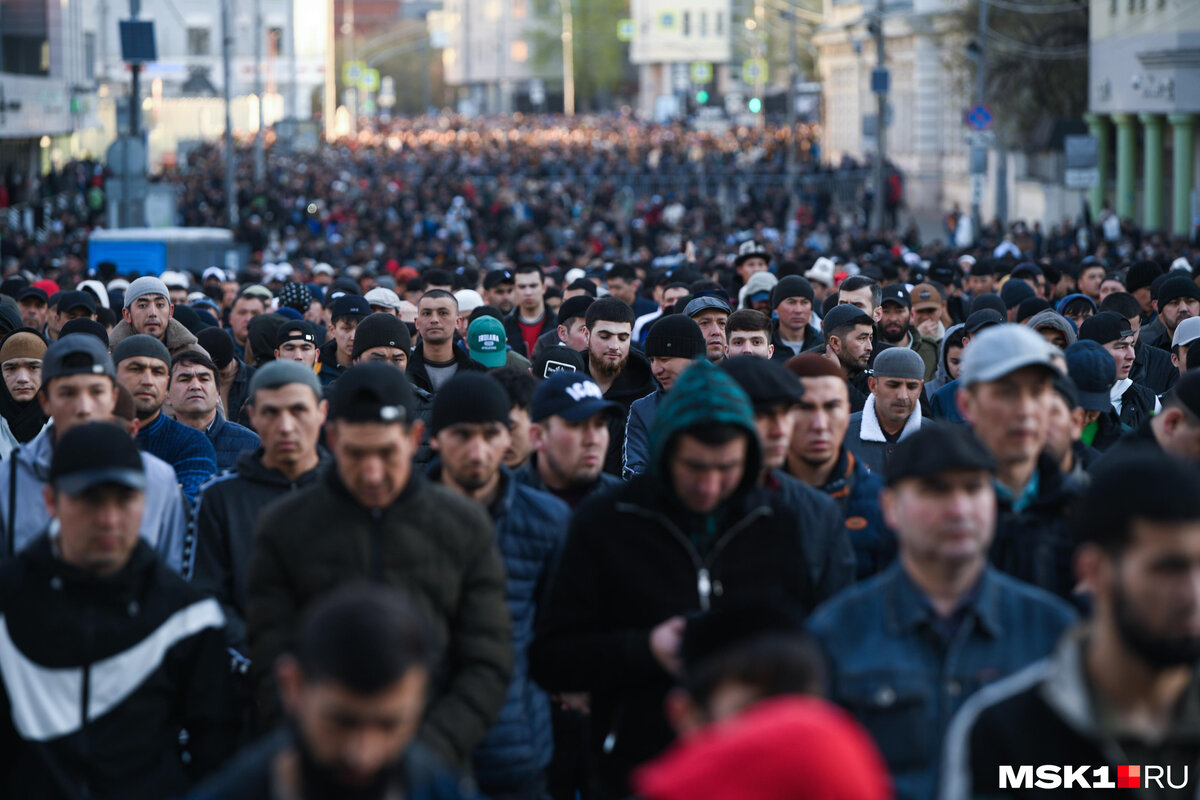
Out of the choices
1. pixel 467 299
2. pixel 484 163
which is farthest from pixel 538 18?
pixel 467 299

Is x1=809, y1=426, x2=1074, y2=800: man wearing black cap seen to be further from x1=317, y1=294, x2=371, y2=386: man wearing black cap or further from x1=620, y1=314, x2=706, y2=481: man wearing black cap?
x1=317, y1=294, x2=371, y2=386: man wearing black cap

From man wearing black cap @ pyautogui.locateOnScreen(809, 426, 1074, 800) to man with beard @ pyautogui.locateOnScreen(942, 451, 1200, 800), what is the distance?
0.96ft

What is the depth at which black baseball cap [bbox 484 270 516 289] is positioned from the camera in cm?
1753

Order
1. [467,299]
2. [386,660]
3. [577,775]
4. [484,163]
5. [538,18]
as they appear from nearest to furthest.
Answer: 1. [386,660]
2. [577,775]
3. [467,299]
4. [484,163]
5. [538,18]

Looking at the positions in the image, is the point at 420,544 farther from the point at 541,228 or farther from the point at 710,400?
the point at 541,228

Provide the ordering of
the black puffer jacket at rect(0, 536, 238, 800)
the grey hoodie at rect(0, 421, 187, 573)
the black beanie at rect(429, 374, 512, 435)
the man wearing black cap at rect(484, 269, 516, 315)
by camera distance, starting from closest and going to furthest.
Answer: the black puffer jacket at rect(0, 536, 238, 800) < the black beanie at rect(429, 374, 512, 435) < the grey hoodie at rect(0, 421, 187, 573) < the man wearing black cap at rect(484, 269, 516, 315)

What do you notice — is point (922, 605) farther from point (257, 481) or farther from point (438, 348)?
point (438, 348)

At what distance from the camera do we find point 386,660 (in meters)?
3.72

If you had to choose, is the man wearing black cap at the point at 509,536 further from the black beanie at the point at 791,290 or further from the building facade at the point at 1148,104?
the building facade at the point at 1148,104

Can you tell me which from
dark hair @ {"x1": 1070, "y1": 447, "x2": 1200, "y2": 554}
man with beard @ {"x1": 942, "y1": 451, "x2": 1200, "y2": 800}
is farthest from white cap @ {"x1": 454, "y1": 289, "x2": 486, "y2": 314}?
man with beard @ {"x1": 942, "y1": 451, "x2": 1200, "y2": 800}

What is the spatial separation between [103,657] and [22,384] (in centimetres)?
513

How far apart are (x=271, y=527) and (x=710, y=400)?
127 cm

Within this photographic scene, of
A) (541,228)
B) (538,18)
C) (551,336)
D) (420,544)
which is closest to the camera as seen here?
(420,544)

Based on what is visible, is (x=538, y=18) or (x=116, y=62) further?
(x=538, y=18)
